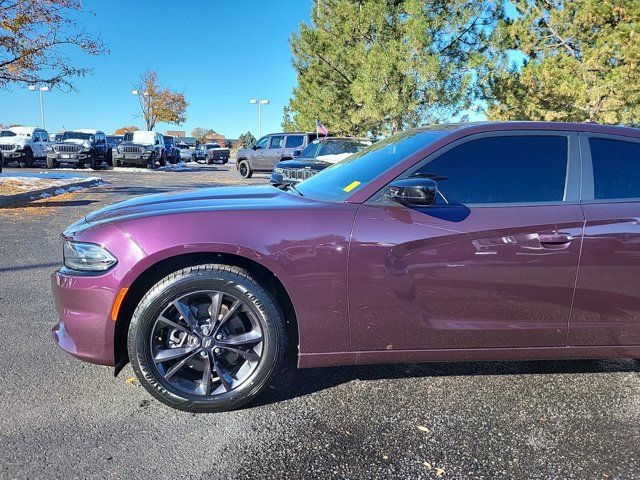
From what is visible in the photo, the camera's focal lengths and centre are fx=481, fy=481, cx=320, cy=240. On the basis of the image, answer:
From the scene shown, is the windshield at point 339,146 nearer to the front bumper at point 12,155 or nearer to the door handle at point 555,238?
the door handle at point 555,238

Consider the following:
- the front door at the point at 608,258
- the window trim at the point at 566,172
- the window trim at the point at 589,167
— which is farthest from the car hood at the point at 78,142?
the front door at the point at 608,258

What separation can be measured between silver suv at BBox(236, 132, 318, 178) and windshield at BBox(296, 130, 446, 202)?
17.7 meters

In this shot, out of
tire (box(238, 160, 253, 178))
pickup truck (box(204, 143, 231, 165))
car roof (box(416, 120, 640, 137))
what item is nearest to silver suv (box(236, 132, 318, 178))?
tire (box(238, 160, 253, 178))

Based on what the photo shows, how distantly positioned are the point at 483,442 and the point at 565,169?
165cm

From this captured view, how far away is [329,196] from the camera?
2.87 meters

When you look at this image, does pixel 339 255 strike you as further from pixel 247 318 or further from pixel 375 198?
pixel 247 318

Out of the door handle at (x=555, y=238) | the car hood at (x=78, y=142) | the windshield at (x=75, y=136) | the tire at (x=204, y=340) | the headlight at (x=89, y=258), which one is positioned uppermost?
the windshield at (x=75, y=136)

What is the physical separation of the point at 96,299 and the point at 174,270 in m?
0.43

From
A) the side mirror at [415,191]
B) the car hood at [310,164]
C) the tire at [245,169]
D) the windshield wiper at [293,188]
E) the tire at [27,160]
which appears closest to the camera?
the side mirror at [415,191]

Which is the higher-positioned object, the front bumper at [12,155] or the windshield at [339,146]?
the windshield at [339,146]

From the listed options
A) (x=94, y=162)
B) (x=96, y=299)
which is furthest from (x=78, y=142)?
(x=96, y=299)

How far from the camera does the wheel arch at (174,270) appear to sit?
264 cm

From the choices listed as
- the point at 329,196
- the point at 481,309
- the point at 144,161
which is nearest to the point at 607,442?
the point at 481,309

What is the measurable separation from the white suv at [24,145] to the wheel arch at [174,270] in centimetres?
2351
